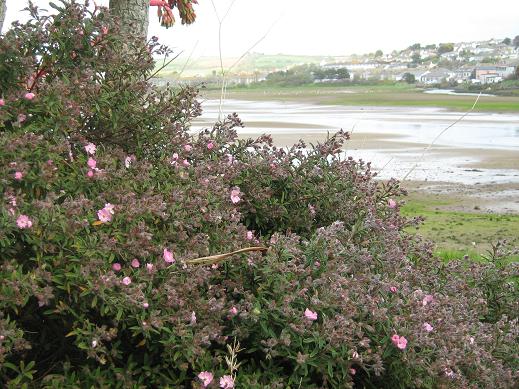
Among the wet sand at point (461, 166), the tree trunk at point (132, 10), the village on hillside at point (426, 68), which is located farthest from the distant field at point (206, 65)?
the village on hillside at point (426, 68)

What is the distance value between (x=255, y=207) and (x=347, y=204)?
21.4 inches

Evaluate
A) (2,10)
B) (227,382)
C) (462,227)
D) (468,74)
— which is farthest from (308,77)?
(227,382)

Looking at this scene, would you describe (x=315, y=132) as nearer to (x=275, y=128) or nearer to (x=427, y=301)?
(x=275, y=128)

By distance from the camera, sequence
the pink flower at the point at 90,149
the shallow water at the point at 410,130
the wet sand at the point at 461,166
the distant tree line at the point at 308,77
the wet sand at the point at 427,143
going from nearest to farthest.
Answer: the pink flower at the point at 90,149 < the wet sand at the point at 461,166 < the wet sand at the point at 427,143 < the shallow water at the point at 410,130 < the distant tree line at the point at 308,77

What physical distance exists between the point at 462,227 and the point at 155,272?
8.15m

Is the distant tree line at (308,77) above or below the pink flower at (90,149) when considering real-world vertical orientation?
below

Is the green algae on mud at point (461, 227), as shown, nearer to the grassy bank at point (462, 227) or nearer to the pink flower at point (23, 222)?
the grassy bank at point (462, 227)

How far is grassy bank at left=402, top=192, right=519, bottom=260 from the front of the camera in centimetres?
858

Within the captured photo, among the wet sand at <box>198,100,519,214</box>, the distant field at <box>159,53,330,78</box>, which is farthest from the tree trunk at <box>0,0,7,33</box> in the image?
the wet sand at <box>198,100,519,214</box>

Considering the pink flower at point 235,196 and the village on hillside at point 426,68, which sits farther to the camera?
the village on hillside at point 426,68

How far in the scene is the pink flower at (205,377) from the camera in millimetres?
2361

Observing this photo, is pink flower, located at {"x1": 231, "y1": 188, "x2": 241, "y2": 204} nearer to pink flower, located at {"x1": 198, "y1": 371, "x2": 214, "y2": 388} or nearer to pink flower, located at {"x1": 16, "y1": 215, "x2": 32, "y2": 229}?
pink flower, located at {"x1": 198, "y1": 371, "x2": 214, "y2": 388}

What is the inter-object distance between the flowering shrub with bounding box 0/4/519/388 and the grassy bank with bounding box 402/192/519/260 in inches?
189

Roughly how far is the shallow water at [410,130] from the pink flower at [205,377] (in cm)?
1026
